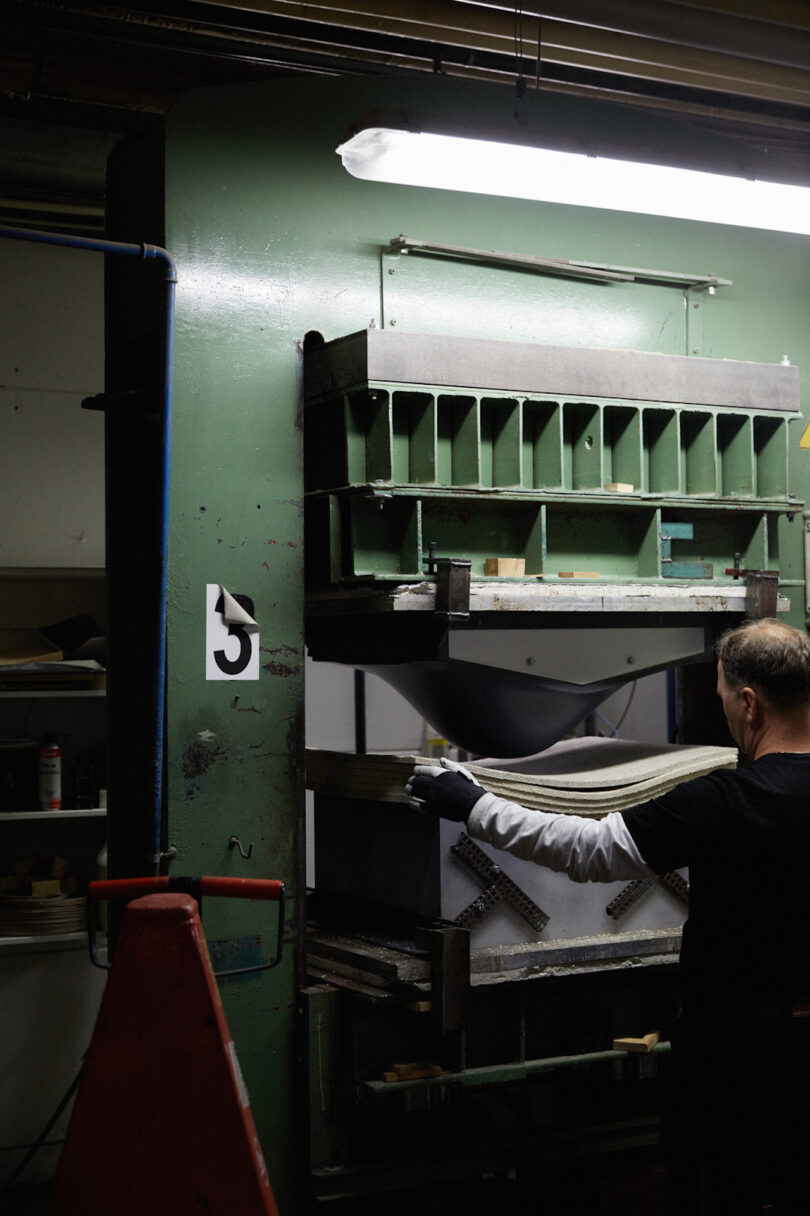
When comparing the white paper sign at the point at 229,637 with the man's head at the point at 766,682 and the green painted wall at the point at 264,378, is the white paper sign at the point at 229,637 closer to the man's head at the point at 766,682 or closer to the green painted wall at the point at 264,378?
the green painted wall at the point at 264,378

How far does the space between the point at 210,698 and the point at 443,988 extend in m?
0.71

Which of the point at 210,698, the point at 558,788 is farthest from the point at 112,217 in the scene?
the point at 558,788

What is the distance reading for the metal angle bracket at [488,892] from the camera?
2.41 meters

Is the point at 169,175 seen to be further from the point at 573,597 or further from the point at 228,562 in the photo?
the point at 573,597

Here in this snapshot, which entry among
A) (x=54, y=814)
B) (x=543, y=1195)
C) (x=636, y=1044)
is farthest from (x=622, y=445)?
(x=54, y=814)

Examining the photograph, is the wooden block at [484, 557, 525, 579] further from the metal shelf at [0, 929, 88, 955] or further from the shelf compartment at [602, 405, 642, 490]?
the metal shelf at [0, 929, 88, 955]

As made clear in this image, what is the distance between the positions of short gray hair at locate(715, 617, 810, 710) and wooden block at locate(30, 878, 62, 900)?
2233mm

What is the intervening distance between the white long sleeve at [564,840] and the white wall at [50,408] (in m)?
1.92

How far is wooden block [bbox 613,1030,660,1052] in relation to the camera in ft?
8.05

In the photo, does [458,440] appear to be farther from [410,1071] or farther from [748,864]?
[410,1071]

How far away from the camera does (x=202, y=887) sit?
6.61ft

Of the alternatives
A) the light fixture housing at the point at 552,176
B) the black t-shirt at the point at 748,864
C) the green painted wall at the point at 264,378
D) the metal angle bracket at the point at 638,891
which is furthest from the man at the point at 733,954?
the light fixture housing at the point at 552,176

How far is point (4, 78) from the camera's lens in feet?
10.4

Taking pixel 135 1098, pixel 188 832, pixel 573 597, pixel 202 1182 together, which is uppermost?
pixel 573 597
